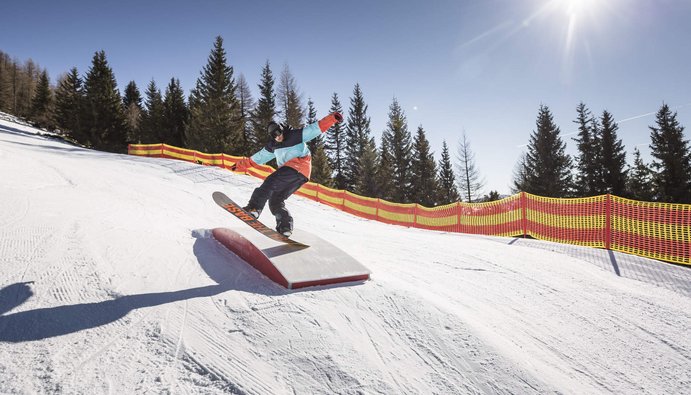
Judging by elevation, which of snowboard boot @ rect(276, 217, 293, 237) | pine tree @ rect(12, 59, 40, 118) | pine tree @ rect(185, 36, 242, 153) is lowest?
snowboard boot @ rect(276, 217, 293, 237)

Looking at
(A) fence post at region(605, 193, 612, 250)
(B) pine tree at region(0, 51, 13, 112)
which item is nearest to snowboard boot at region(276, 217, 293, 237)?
(A) fence post at region(605, 193, 612, 250)

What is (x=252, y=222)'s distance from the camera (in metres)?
4.55

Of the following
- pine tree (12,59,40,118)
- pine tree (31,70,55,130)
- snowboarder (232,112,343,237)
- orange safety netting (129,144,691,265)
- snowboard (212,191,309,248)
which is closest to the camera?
snowboard (212,191,309,248)

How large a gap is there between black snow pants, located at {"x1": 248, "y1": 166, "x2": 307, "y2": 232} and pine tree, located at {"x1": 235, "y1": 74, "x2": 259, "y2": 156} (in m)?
29.6

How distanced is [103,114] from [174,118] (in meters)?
7.01

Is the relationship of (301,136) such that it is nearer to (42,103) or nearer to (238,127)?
(238,127)

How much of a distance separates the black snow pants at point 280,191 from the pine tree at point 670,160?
3297 centimetres

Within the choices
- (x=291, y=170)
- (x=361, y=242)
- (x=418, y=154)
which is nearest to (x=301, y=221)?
(x=361, y=242)

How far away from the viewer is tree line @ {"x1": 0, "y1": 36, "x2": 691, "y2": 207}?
3081cm

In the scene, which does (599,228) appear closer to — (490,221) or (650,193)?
(490,221)

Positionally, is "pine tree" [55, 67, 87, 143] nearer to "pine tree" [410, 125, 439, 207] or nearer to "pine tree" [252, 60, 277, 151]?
"pine tree" [252, 60, 277, 151]

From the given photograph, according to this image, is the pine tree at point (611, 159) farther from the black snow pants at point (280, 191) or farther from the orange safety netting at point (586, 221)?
the black snow pants at point (280, 191)

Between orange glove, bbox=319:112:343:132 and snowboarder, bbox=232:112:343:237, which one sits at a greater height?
orange glove, bbox=319:112:343:132

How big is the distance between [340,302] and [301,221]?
595 centimetres
